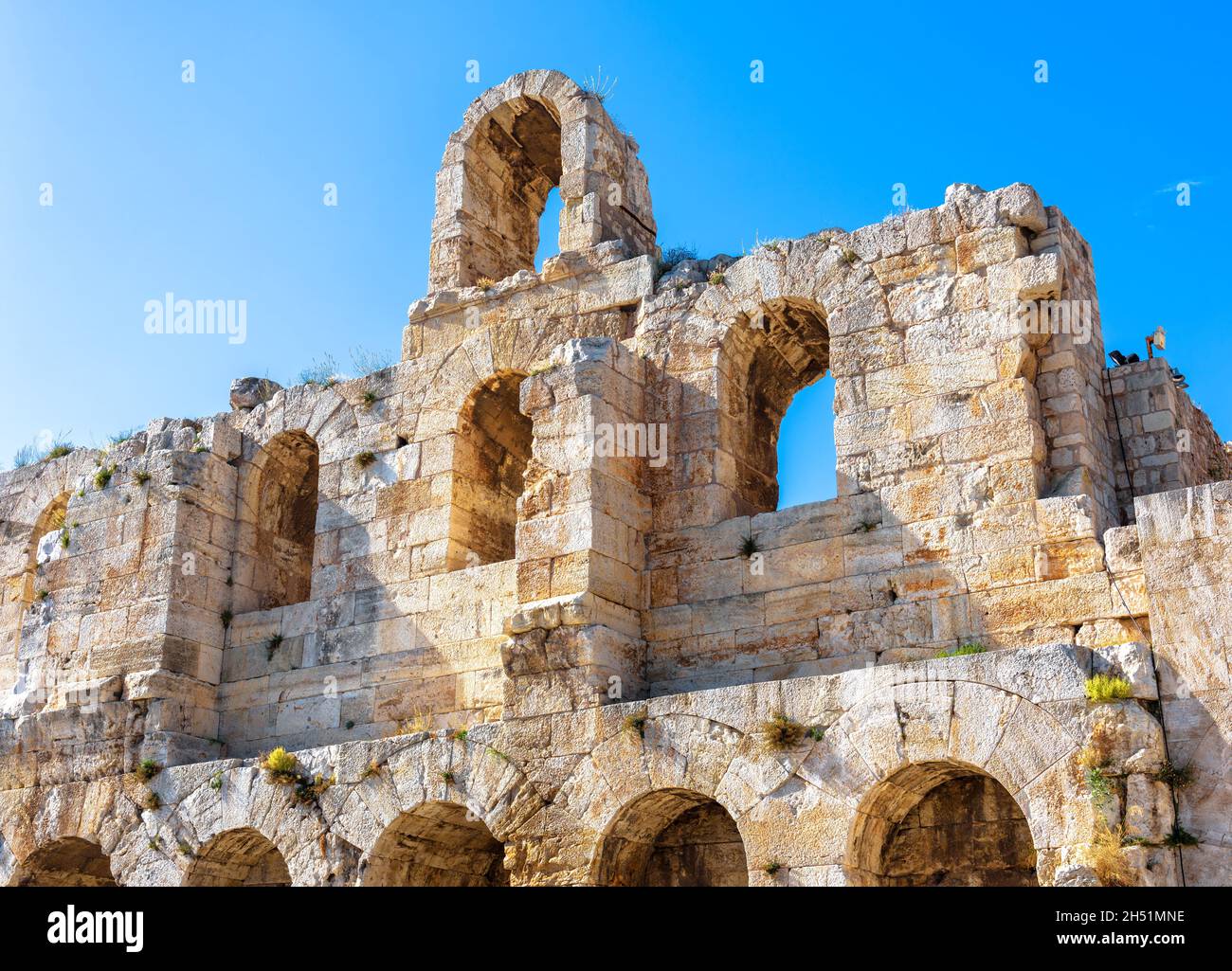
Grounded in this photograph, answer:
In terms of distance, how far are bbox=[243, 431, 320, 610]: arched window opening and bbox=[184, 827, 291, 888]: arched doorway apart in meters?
2.77

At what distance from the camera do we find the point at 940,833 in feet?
35.3

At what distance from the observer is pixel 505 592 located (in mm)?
13133

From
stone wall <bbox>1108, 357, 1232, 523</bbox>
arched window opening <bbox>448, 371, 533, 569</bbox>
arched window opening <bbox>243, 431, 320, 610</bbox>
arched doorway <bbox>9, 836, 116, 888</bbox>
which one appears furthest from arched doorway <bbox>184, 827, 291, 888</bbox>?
stone wall <bbox>1108, 357, 1232, 523</bbox>

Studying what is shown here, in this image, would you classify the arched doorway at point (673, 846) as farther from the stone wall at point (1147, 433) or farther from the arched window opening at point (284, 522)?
the arched window opening at point (284, 522)

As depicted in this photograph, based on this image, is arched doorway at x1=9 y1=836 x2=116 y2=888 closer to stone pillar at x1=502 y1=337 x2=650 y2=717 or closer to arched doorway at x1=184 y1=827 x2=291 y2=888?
arched doorway at x1=184 y1=827 x2=291 y2=888

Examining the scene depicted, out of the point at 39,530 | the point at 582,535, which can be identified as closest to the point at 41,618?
the point at 39,530

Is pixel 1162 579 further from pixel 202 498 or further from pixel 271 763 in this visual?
pixel 202 498

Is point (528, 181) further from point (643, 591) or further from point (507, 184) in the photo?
point (643, 591)

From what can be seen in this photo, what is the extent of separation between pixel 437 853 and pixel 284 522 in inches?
183

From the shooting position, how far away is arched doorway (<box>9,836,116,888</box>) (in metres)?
14.1

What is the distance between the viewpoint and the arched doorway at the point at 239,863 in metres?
13.1
